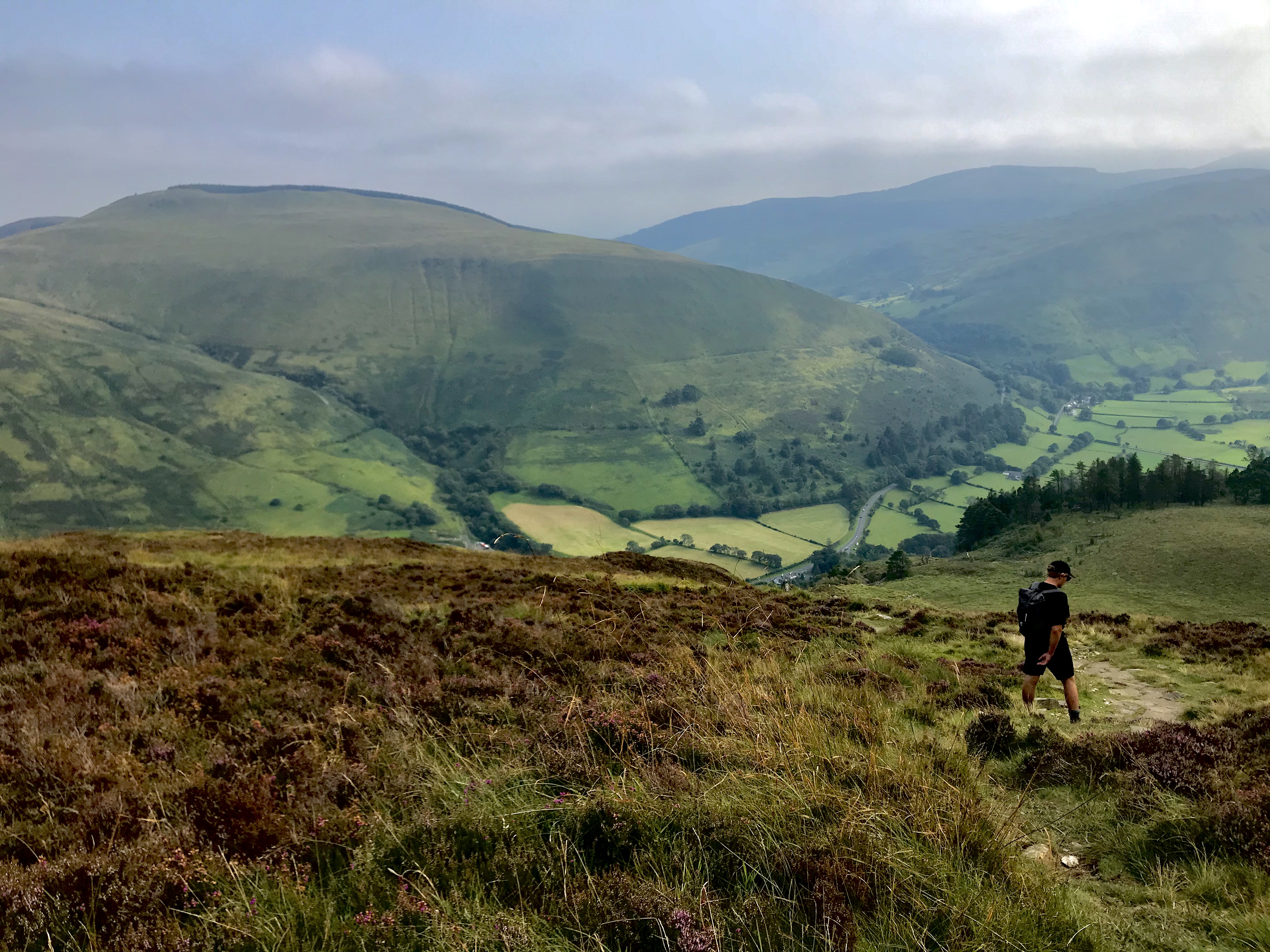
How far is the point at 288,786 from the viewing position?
550 cm

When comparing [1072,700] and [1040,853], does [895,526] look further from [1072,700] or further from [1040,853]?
[1040,853]

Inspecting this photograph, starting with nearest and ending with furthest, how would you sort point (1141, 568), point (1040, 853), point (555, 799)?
1. point (555, 799)
2. point (1040, 853)
3. point (1141, 568)

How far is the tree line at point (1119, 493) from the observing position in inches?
2339

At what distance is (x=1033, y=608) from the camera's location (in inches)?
444

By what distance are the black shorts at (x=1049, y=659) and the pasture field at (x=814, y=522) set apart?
14136 cm

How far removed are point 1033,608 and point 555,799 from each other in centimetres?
964

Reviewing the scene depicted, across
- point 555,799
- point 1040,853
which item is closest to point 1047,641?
point 1040,853

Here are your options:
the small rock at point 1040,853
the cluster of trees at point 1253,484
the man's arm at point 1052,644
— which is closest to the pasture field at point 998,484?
the cluster of trees at point 1253,484

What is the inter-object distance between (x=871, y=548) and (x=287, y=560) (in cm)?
13976

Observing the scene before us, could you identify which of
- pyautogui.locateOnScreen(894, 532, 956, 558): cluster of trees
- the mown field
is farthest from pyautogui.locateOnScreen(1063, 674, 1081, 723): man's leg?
pyautogui.locateOnScreen(894, 532, 956, 558): cluster of trees

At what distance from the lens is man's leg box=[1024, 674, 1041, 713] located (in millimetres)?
10977

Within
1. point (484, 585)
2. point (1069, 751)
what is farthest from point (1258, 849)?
point (484, 585)

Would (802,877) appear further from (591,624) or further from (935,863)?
(591,624)

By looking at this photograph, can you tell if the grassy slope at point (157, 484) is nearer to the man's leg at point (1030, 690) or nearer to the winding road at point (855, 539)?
the winding road at point (855, 539)
